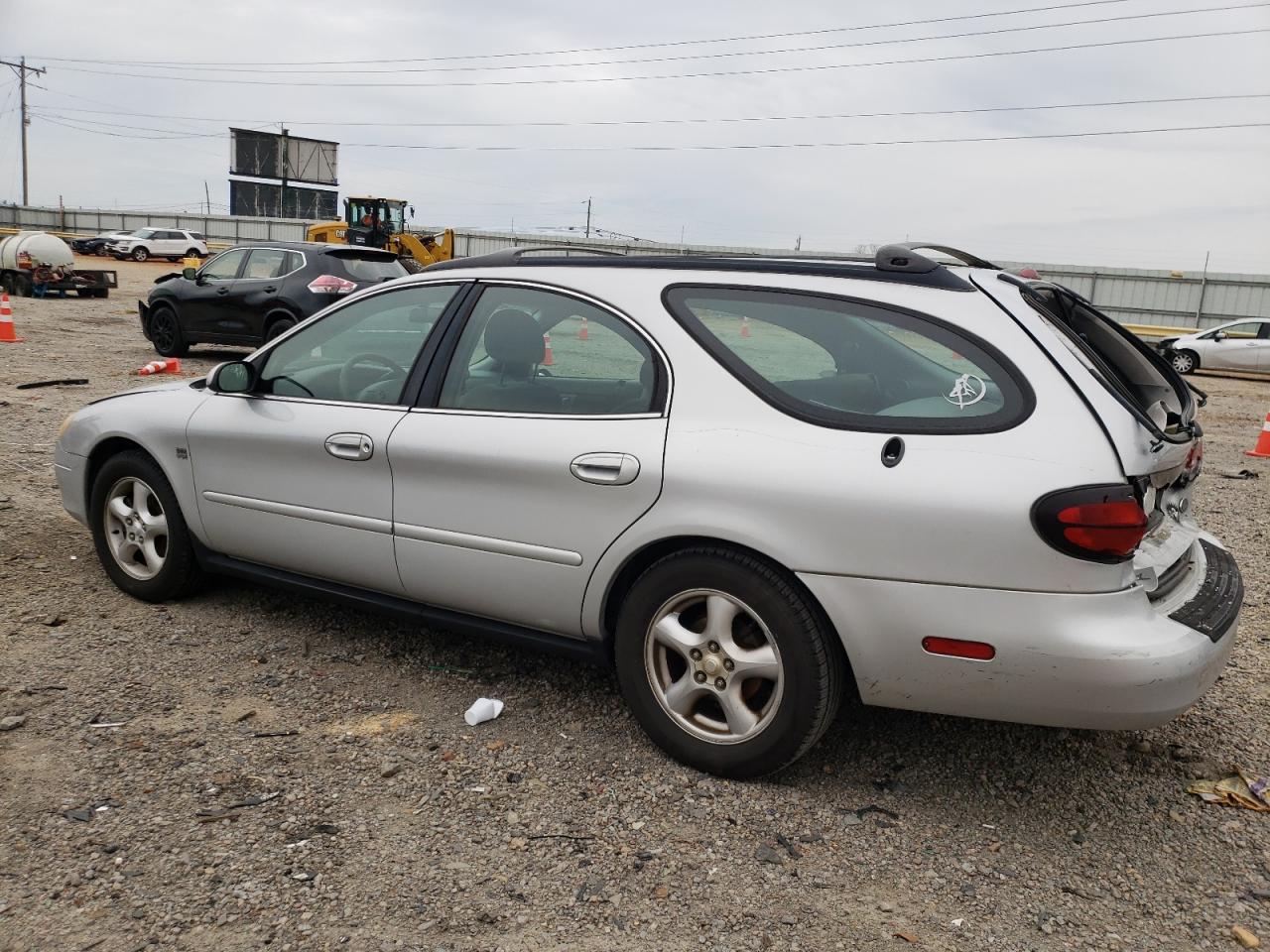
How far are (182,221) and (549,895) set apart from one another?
6357 cm

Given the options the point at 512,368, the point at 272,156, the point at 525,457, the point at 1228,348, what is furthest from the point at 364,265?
the point at 272,156

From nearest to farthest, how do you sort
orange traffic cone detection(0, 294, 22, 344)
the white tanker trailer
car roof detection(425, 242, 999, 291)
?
car roof detection(425, 242, 999, 291) < orange traffic cone detection(0, 294, 22, 344) < the white tanker trailer

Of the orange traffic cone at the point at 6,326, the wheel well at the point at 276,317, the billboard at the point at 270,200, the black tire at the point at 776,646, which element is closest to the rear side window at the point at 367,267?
the wheel well at the point at 276,317

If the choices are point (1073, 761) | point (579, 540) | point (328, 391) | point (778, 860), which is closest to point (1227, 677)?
point (1073, 761)

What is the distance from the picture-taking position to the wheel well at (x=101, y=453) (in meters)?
4.62

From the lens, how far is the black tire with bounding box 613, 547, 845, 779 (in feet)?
9.68

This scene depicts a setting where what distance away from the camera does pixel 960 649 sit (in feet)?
9.22

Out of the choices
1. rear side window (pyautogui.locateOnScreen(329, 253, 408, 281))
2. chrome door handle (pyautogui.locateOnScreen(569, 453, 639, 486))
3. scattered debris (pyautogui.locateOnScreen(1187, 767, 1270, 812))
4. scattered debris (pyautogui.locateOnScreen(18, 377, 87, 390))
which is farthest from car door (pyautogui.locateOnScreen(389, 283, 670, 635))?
rear side window (pyautogui.locateOnScreen(329, 253, 408, 281))

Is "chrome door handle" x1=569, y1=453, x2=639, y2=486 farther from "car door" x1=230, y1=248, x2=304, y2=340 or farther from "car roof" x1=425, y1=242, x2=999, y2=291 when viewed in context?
"car door" x1=230, y1=248, x2=304, y2=340

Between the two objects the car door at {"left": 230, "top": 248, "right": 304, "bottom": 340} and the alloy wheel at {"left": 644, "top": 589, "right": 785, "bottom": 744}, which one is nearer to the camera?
the alloy wheel at {"left": 644, "top": 589, "right": 785, "bottom": 744}

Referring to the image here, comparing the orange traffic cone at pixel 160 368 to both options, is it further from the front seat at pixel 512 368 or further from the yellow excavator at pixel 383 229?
the yellow excavator at pixel 383 229

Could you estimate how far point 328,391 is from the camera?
13.4ft

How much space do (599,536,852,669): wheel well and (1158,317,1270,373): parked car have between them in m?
22.0

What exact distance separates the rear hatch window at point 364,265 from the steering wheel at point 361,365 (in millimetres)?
9766
